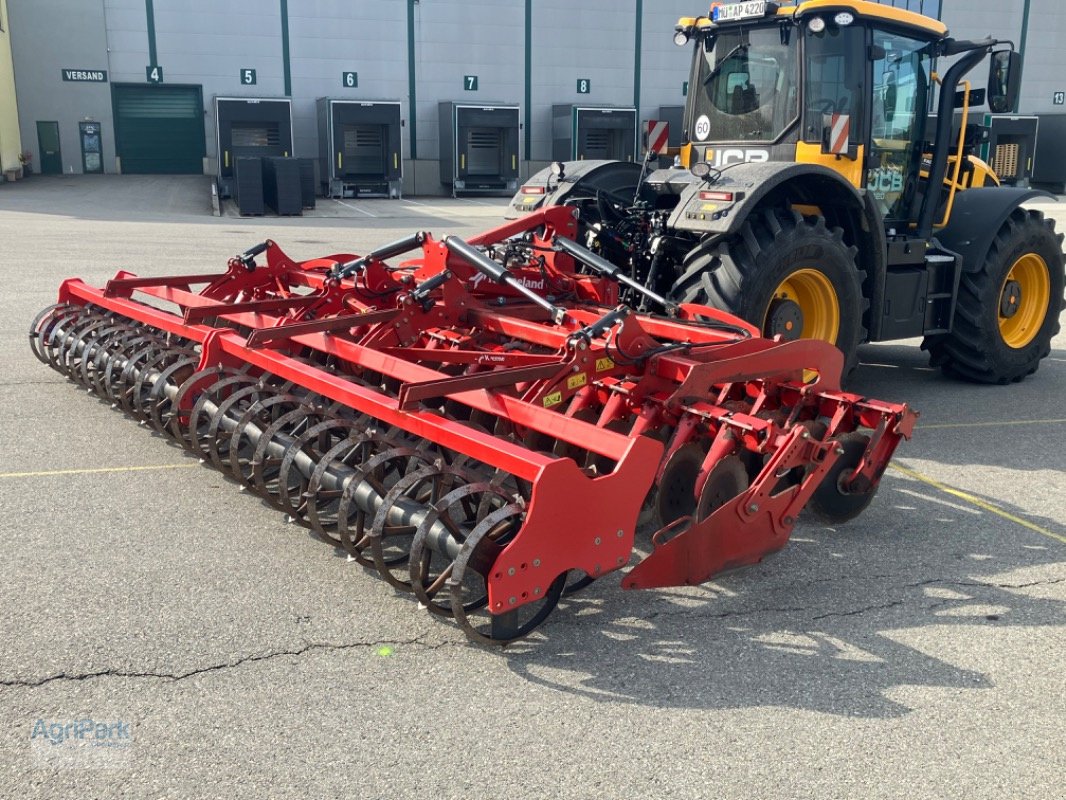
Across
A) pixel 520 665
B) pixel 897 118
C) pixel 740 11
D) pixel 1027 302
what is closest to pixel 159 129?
pixel 740 11

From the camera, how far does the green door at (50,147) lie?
100 ft

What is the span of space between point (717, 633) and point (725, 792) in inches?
36.9

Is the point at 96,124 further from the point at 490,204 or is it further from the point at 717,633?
the point at 717,633

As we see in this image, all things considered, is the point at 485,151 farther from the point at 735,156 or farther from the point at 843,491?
the point at 843,491

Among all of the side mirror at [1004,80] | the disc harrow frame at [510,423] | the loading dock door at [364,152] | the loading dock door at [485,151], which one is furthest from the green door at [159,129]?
the side mirror at [1004,80]

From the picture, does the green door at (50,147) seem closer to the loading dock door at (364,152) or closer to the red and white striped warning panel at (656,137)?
the loading dock door at (364,152)

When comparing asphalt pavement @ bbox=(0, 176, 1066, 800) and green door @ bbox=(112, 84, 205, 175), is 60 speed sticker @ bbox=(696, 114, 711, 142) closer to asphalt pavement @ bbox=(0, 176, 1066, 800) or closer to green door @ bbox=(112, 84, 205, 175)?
asphalt pavement @ bbox=(0, 176, 1066, 800)

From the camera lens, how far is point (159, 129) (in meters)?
30.5

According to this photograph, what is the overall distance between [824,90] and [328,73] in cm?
2568

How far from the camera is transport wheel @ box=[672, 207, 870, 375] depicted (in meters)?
6.11

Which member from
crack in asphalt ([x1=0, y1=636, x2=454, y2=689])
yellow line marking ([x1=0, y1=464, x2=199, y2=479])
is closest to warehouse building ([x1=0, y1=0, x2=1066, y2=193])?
yellow line marking ([x1=0, y1=464, x2=199, y2=479])

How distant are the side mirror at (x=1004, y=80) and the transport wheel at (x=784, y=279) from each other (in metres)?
1.49

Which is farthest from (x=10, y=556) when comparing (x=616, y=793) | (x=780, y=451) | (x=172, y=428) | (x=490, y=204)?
(x=490, y=204)

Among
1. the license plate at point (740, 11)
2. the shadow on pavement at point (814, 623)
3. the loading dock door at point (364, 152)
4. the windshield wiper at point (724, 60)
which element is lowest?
the shadow on pavement at point (814, 623)
